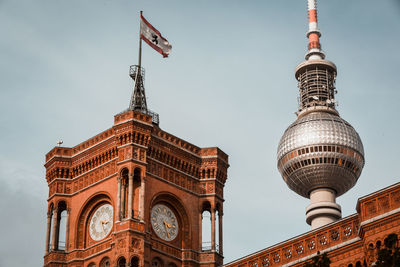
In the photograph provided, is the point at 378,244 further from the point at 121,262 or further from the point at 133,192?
the point at 133,192

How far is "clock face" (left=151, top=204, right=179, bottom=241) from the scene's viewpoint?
65875mm

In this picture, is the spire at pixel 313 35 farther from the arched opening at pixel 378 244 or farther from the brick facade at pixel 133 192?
the arched opening at pixel 378 244

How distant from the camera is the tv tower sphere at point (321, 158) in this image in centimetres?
9362

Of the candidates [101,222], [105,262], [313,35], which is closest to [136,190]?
[101,222]

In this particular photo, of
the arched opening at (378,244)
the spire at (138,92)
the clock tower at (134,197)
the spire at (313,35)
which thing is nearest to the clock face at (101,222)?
the clock tower at (134,197)

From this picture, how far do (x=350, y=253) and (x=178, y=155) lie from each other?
→ 2264 cm

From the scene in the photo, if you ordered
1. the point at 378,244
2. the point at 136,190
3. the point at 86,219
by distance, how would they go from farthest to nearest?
1. the point at 86,219
2. the point at 136,190
3. the point at 378,244

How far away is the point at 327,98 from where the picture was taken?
101m

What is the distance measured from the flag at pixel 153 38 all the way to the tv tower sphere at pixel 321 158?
25402 millimetres

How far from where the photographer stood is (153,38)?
2918 inches

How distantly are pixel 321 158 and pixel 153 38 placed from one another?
27.1 metres

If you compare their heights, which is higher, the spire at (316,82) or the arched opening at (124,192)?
the spire at (316,82)

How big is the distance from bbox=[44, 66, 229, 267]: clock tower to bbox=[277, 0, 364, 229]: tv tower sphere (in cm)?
2470

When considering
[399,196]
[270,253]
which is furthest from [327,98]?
[399,196]
